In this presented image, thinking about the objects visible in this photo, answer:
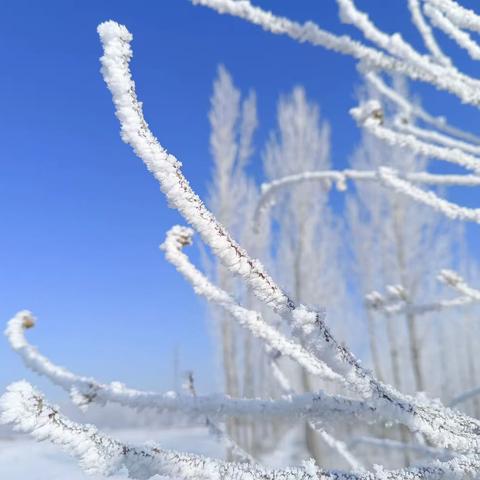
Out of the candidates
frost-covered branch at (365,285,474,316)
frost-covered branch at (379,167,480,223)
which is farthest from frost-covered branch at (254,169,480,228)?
frost-covered branch at (365,285,474,316)

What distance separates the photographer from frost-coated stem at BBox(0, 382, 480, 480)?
0.45 meters

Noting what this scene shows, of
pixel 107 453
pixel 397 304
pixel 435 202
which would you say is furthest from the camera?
pixel 397 304

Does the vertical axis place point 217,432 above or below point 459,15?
below

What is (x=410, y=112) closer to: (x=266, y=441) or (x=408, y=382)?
(x=266, y=441)

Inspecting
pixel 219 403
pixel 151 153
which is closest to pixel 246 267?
pixel 151 153

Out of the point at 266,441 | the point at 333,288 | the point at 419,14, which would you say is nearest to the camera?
the point at 419,14

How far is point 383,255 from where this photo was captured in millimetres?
13680

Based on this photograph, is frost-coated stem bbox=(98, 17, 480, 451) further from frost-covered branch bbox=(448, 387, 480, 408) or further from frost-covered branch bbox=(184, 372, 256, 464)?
frost-covered branch bbox=(448, 387, 480, 408)

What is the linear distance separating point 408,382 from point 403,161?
32.7 ft

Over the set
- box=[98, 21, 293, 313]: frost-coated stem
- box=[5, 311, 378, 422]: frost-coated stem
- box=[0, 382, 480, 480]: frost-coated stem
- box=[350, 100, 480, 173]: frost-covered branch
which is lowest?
box=[0, 382, 480, 480]: frost-coated stem

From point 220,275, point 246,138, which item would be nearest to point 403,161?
point 246,138

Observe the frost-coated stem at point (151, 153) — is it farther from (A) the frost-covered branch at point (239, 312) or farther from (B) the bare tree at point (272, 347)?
(A) the frost-covered branch at point (239, 312)

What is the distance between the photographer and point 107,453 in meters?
0.47

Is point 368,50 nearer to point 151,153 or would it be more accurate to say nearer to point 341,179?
point 341,179
